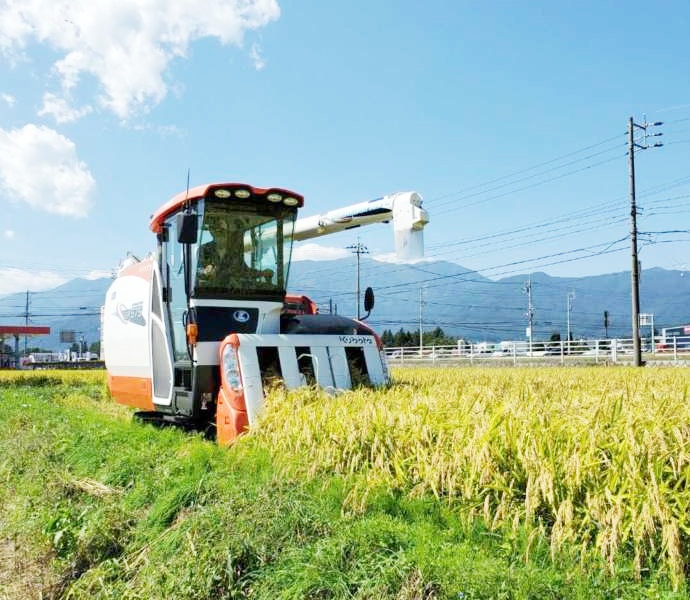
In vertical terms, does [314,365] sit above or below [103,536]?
above

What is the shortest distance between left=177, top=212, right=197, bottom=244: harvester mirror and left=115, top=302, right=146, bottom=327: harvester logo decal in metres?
2.20

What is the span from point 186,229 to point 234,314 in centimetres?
129

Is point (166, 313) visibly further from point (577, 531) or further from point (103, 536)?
point (577, 531)

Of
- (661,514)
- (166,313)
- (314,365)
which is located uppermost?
(166,313)

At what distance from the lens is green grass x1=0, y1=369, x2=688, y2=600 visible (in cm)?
358

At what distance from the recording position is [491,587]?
3.36 metres

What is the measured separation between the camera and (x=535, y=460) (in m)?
4.25

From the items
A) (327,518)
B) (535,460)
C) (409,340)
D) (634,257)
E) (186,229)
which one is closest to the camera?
(535,460)

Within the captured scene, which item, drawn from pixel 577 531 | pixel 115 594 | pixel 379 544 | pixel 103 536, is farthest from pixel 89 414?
pixel 577 531

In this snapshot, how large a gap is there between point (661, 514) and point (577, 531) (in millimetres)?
527

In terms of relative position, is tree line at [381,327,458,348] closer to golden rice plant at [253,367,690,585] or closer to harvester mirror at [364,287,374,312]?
harvester mirror at [364,287,374,312]

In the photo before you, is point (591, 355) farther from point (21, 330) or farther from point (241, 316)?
point (21, 330)

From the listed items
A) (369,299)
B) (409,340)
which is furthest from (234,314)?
(409,340)

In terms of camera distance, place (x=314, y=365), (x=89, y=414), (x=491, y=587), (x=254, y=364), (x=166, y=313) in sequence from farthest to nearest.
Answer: (x=89, y=414)
(x=166, y=313)
(x=314, y=365)
(x=254, y=364)
(x=491, y=587)
